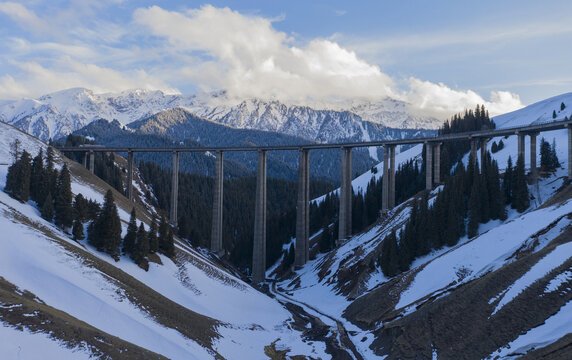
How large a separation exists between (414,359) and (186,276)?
32168 mm

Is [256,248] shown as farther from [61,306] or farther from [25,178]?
[61,306]

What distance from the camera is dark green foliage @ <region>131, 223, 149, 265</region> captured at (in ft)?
180

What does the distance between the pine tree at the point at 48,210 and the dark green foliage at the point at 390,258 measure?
1758 inches

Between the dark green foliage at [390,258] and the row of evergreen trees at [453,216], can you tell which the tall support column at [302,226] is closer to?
the row of evergreen trees at [453,216]

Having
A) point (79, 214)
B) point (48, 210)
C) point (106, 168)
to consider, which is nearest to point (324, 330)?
point (79, 214)

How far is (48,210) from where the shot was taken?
55.6m

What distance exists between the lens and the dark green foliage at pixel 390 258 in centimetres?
6725

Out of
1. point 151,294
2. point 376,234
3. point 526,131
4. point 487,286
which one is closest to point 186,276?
point 151,294

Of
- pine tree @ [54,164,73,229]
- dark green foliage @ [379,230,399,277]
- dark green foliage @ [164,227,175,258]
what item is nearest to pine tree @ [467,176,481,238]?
dark green foliage @ [379,230,399,277]

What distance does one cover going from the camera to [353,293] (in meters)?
67.5

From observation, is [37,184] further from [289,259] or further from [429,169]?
[429,169]

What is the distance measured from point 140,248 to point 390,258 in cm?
3469

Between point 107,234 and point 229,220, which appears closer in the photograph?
point 107,234

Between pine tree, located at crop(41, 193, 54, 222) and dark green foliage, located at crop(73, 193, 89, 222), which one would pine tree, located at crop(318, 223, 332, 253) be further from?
pine tree, located at crop(41, 193, 54, 222)
